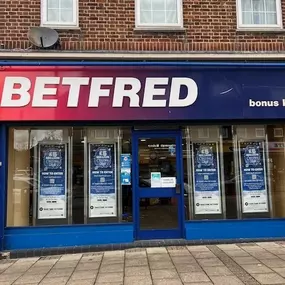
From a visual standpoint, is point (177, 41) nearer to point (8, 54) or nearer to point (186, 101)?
point (186, 101)

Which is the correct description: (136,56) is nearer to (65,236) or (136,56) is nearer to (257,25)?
(257,25)

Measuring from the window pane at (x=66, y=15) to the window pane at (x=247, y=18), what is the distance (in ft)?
11.9

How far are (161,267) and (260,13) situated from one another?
5683 mm

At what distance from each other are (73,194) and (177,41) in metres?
3.81

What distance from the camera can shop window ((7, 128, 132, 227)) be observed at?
7762 millimetres

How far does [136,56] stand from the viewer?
25.2 feet

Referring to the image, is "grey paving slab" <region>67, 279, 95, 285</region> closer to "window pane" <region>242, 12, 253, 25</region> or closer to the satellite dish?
the satellite dish

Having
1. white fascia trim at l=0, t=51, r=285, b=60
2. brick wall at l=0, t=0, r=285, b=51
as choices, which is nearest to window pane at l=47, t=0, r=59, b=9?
brick wall at l=0, t=0, r=285, b=51

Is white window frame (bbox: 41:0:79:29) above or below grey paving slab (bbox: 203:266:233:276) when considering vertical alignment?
above

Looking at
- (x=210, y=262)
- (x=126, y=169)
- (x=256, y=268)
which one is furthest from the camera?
(x=126, y=169)

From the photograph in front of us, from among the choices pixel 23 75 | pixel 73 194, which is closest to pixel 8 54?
pixel 23 75

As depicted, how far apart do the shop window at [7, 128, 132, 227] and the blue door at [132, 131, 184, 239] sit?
0.21 metres

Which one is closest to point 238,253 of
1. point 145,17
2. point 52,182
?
point 52,182

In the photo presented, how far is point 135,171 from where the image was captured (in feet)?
25.8
